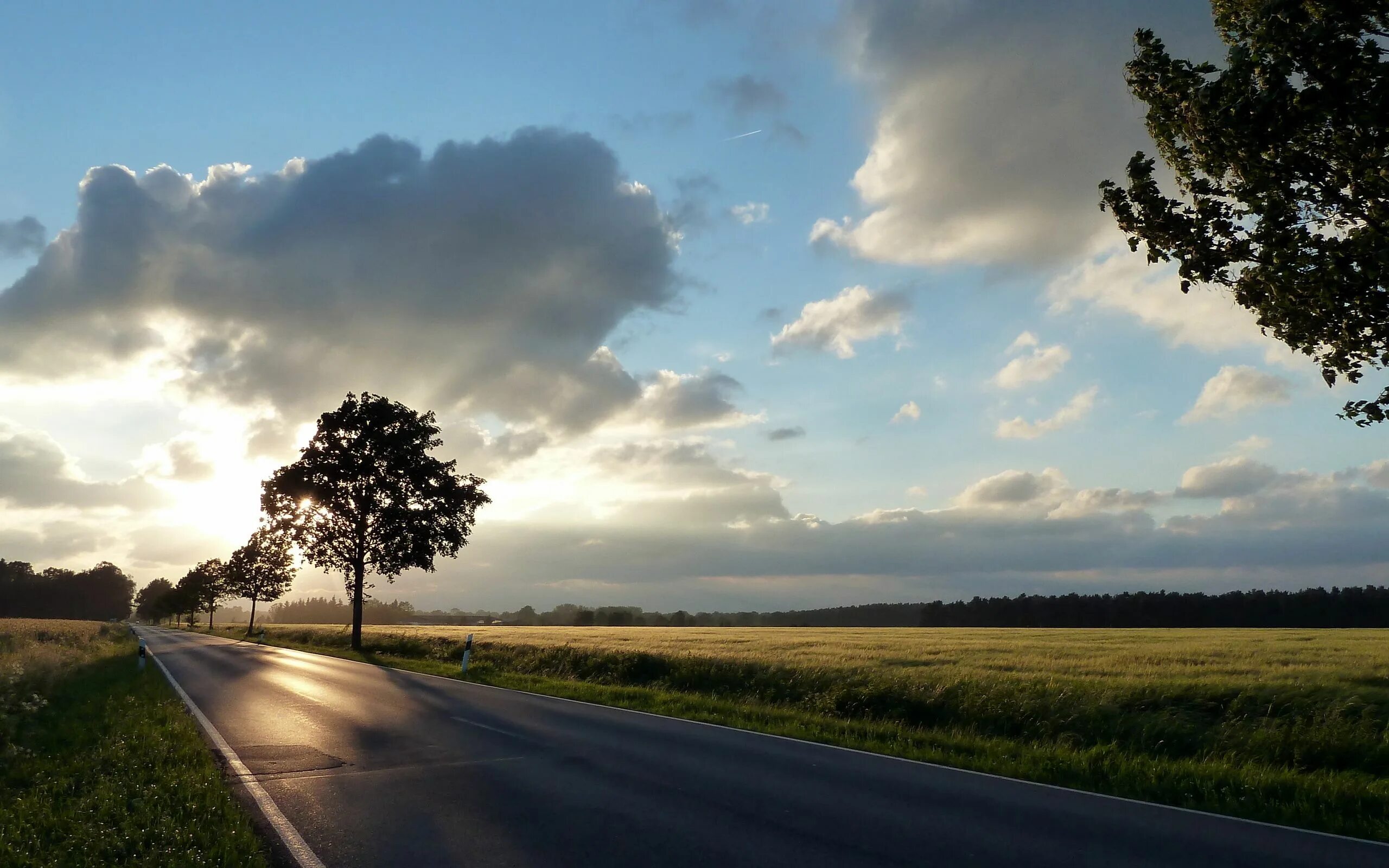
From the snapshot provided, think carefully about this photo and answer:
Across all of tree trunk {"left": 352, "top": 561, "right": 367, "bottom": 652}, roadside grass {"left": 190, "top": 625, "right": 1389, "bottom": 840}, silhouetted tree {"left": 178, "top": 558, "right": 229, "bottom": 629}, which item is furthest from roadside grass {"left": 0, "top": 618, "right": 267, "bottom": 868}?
silhouetted tree {"left": 178, "top": 558, "right": 229, "bottom": 629}

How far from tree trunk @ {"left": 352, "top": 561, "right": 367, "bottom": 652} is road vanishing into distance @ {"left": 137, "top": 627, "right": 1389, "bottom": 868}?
27.1 metres

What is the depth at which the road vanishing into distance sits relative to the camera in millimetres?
7020

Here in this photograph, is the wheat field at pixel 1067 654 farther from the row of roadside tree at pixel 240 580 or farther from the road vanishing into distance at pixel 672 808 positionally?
the row of roadside tree at pixel 240 580

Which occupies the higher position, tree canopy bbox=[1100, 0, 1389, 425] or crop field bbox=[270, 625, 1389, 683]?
tree canopy bbox=[1100, 0, 1389, 425]

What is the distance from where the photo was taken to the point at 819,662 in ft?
73.8

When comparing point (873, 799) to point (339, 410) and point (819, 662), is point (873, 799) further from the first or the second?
point (339, 410)

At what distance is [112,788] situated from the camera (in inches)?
351

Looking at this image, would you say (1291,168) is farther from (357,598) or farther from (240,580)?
(240,580)

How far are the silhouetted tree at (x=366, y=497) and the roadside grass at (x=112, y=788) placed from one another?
2170 cm

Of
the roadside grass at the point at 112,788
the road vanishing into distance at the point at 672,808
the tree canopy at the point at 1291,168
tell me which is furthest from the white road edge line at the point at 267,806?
the tree canopy at the point at 1291,168

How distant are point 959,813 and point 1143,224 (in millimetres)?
8584

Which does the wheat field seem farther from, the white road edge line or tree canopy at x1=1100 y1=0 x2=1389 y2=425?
the white road edge line

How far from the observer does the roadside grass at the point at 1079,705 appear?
34.3 feet

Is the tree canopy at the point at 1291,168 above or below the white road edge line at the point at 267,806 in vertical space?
above
